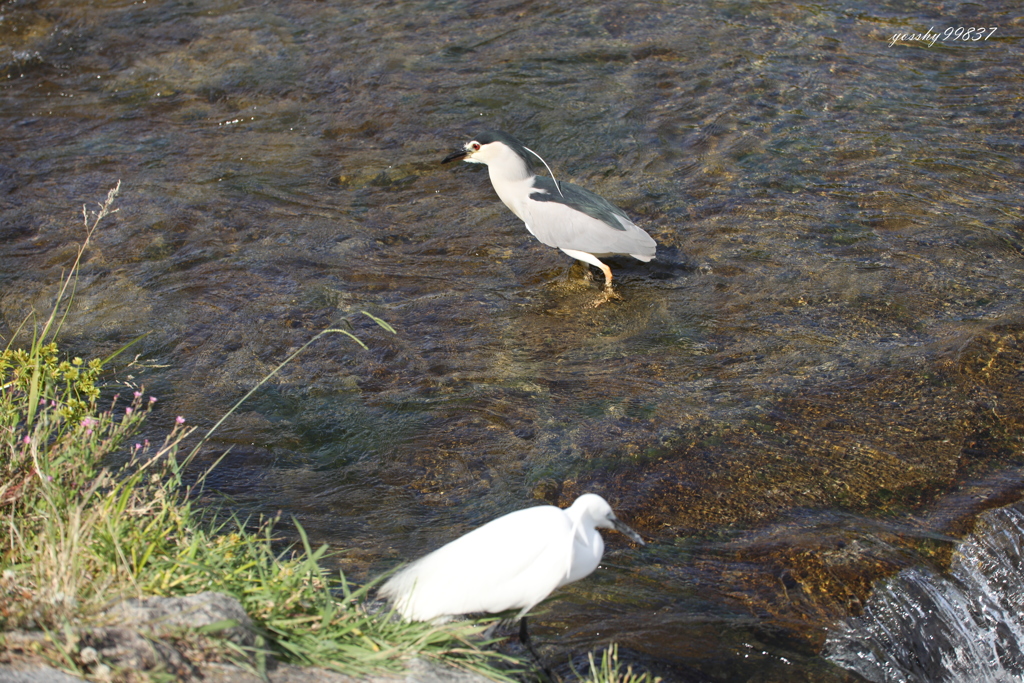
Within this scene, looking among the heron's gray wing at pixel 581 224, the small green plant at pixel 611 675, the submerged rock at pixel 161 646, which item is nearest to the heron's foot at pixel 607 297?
the heron's gray wing at pixel 581 224

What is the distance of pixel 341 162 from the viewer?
6.82 m

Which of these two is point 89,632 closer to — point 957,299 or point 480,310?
point 480,310

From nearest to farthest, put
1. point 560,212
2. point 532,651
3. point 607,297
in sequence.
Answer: point 532,651, point 607,297, point 560,212

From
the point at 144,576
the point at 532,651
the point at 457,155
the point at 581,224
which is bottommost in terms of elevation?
the point at 532,651

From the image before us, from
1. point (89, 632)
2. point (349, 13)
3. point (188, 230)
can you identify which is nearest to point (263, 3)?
point (349, 13)

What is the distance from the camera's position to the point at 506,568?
2584 mm

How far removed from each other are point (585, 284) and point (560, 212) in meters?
0.48

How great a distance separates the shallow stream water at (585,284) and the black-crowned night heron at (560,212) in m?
0.26

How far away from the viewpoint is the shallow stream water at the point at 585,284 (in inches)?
138

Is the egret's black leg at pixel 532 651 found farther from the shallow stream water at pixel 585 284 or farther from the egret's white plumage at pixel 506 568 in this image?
the egret's white plumage at pixel 506 568

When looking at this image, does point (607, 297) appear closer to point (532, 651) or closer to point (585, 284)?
point (585, 284)

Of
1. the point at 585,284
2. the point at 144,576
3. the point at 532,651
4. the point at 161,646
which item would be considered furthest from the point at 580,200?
the point at 161,646

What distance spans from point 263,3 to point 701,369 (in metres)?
7.02

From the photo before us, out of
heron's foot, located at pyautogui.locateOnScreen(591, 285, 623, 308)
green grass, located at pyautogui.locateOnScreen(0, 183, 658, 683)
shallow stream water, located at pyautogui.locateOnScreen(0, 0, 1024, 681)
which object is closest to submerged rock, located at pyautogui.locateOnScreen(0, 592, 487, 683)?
green grass, located at pyautogui.locateOnScreen(0, 183, 658, 683)
